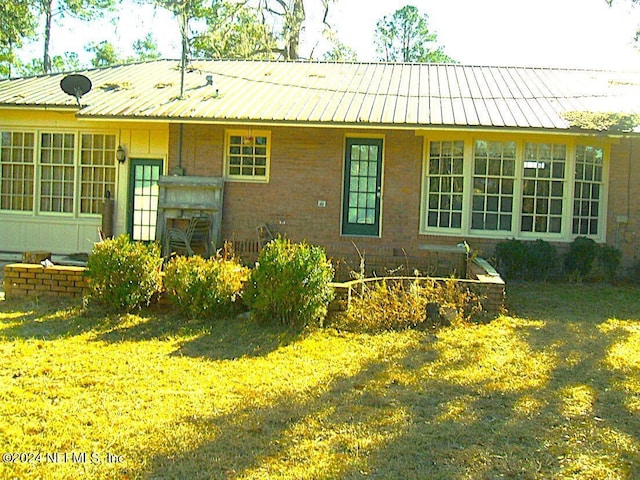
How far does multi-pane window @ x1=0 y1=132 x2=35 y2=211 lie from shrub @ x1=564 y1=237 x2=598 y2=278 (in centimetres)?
1076

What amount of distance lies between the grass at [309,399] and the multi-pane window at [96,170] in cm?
596

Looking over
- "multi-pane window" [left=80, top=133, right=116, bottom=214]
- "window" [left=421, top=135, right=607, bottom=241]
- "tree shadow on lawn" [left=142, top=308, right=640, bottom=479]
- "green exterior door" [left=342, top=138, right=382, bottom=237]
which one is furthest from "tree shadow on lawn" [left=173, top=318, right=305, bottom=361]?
"multi-pane window" [left=80, top=133, right=116, bottom=214]

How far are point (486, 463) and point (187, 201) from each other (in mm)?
9920

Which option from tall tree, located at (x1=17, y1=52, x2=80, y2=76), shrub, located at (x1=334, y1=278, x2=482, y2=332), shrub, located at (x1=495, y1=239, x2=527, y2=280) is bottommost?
shrub, located at (x1=334, y1=278, x2=482, y2=332)

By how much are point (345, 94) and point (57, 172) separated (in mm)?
6221

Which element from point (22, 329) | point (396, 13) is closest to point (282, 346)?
point (22, 329)

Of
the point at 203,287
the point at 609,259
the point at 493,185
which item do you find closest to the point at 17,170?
the point at 203,287

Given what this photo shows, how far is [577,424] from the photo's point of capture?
4750 millimetres

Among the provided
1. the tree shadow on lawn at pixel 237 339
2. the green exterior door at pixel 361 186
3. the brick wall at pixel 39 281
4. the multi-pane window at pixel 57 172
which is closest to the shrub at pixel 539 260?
the green exterior door at pixel 361 186

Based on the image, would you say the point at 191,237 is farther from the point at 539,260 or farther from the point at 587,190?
the point at 587,190

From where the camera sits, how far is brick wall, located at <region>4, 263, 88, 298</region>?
8625mm

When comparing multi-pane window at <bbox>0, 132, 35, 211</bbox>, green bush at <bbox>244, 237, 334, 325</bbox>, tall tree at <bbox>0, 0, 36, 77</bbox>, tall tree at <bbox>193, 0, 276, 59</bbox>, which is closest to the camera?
green bush at <bbox>244, 237, 334, 325</bbox>

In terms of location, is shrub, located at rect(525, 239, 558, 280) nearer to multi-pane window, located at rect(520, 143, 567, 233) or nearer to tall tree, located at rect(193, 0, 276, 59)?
multi-pane window, located at rect(520, 143, 567, 233)

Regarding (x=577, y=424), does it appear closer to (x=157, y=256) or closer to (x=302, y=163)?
(x=157, y=256)
